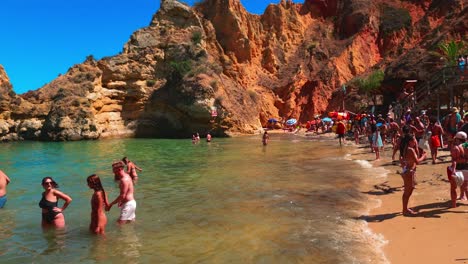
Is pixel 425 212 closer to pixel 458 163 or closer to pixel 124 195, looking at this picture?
pixel 458 163

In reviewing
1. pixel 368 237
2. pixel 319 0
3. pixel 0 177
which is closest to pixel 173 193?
pixel 0 177

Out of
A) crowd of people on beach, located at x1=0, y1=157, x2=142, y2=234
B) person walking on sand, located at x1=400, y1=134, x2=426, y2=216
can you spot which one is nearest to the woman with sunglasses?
crowd of people on beach, located at x1=0, y1=157, x2=142, y2=234

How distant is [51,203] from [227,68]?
4410 centimetres

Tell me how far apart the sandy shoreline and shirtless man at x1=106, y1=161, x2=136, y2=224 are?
4.60m

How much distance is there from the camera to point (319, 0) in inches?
2534

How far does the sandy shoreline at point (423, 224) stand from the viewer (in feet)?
19.2

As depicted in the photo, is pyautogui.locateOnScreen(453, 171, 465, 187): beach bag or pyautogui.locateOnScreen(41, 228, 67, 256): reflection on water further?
pyautogui.locateOnScreen(453, 171, 465, 187): beach bag

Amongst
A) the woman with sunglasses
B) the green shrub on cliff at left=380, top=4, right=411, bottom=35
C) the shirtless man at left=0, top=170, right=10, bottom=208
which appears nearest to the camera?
the woman with sunglasses

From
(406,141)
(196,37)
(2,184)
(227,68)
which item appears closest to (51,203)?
(2,184)

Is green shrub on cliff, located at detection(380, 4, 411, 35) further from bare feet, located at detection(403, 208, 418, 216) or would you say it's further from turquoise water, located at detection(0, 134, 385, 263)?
bare feet, located at detection(403, 208, 418, 216)

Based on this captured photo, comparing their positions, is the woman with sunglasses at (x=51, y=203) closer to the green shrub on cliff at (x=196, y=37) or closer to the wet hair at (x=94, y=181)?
the wet hair at (x=94, y=181)

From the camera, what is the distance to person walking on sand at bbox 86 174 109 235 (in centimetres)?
715

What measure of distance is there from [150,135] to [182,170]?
27176 mm

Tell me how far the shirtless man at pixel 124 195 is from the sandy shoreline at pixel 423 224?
4.60 m
